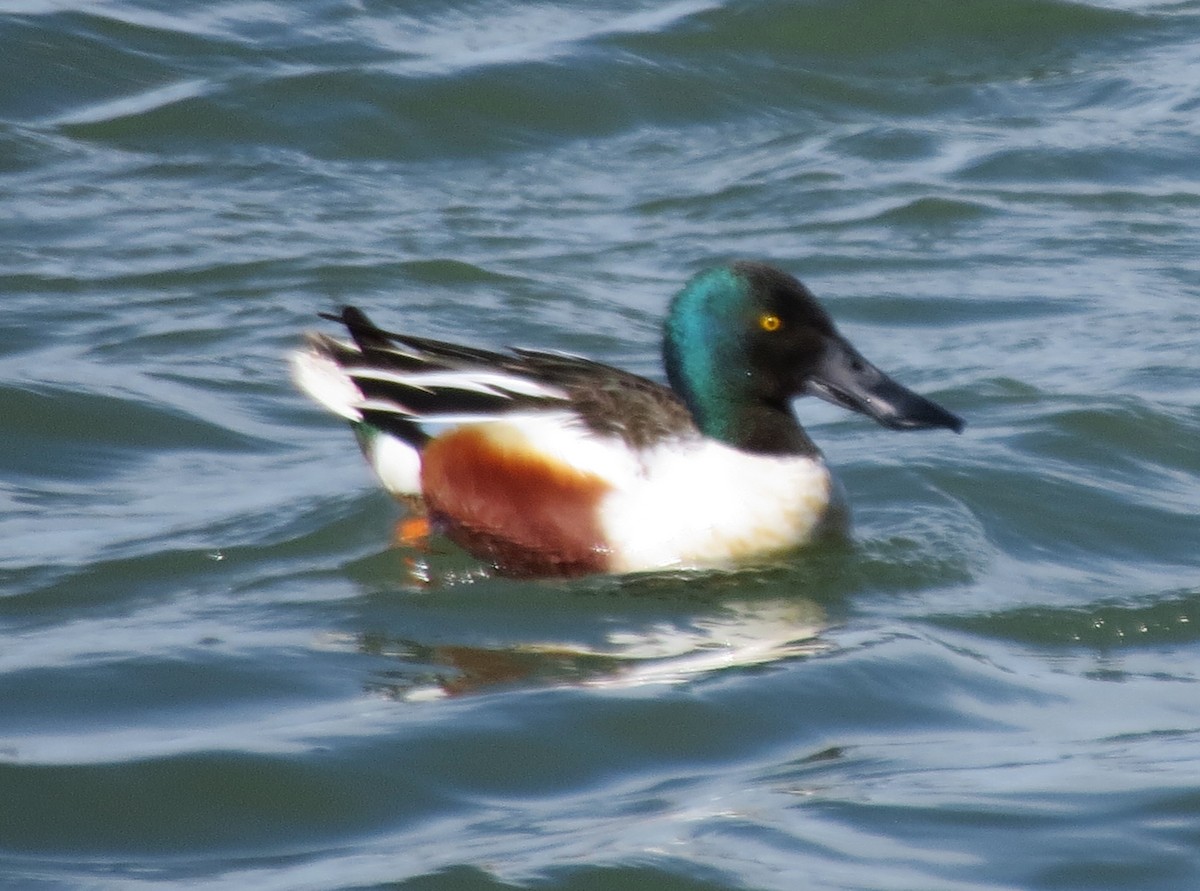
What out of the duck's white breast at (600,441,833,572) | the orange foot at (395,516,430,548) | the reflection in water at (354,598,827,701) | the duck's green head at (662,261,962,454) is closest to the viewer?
the reflection in water at (354,598,827,701)

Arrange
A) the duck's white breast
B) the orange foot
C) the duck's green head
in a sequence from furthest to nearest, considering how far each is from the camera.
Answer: the orange foot, the duck's green head, the duck's white breast

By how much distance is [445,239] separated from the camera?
1109 cm

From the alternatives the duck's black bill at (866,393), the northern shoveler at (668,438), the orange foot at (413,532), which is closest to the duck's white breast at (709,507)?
the northern shoveler at (668,438)

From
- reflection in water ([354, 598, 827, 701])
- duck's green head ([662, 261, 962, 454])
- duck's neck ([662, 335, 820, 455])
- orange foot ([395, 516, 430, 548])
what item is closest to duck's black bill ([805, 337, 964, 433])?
duck's green head ([662, 261, 962, 454])

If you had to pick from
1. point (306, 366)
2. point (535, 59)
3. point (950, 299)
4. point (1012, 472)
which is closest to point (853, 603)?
point (1012, 472)

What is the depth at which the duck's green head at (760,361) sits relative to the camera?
698 centimetres

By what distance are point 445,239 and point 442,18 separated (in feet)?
11.8

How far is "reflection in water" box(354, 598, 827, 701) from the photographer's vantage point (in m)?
5.93

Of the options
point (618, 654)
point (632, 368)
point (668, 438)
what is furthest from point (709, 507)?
point (632, 368)

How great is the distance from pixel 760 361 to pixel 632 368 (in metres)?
2.61

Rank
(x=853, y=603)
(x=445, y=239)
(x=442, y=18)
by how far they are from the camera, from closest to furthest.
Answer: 1. (x=853, y=603)
2. (x=445, y=239)
3. (x=442, y=18)

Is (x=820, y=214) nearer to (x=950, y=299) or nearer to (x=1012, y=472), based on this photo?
(x=950, y=299)

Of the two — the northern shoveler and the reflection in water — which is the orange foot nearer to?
the northern shoveler

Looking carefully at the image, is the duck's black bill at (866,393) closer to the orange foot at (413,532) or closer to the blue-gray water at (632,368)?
the blue-gray water at (632,368)
